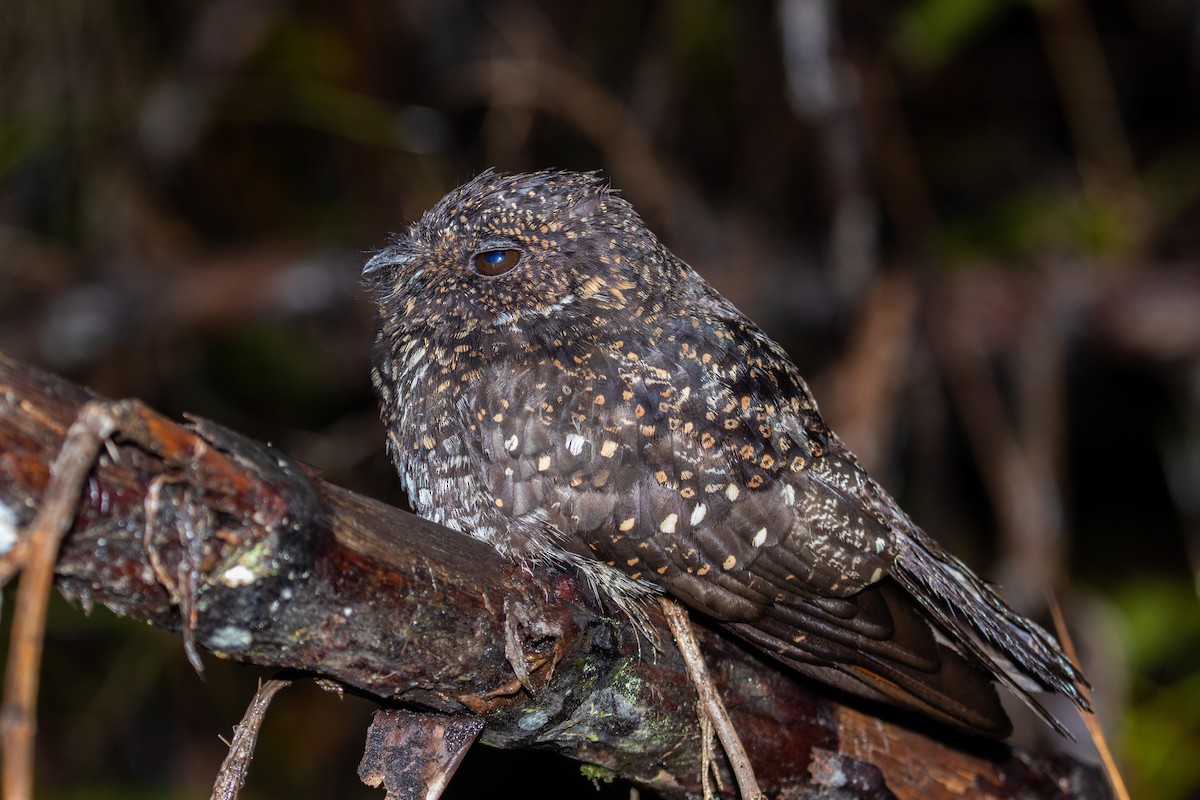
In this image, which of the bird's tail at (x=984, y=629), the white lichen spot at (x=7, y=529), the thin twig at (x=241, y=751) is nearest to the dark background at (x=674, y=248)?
the bird's tail at (x=984, y=629)

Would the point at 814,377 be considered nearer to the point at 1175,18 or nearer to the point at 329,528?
the point at 1175,18

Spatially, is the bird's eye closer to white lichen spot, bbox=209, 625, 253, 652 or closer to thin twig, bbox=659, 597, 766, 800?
thin twig, bbox=659, 597, 766, 800

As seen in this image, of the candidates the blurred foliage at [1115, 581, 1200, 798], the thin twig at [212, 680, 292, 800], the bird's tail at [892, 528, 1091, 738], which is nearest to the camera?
the thin twig at [212, 680, 292, 800]

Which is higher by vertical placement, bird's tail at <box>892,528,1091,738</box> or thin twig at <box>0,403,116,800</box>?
bird's tail at <box>892,528,1091,738</box>

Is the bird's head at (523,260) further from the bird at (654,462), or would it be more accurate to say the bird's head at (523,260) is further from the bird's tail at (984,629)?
the bird's tail at (984,629)

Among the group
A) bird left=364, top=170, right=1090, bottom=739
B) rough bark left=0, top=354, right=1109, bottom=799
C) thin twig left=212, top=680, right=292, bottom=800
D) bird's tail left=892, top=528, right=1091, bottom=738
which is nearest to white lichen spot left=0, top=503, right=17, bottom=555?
rough bark left=0, top=354, right=1109, bottom=799

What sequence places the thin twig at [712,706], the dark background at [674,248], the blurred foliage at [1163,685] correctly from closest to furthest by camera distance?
the thin twig at [712,706] → the blurred foliage at [1163,685] → the dark background at [674,248]
